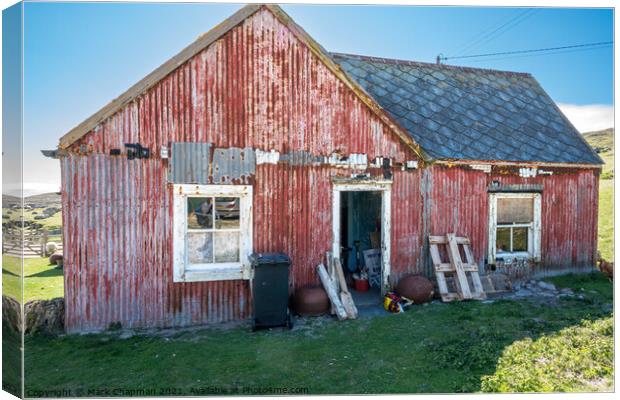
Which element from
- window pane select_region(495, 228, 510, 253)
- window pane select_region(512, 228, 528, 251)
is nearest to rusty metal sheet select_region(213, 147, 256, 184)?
window pane select_region(495, 228, 510, 253)

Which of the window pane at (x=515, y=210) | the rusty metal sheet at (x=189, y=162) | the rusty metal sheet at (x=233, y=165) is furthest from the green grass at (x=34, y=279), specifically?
the window pane at (x=515, y=210)

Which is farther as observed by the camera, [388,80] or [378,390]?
[388,80]

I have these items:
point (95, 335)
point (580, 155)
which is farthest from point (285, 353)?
point (580, 155)

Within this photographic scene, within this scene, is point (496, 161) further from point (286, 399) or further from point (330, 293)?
point (286, 399)

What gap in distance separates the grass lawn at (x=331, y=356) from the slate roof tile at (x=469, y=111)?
3964 mm

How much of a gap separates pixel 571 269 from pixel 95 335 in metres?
11.4

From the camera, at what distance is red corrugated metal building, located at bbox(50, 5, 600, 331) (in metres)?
7.00

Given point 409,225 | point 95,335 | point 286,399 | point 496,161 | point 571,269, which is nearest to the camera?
point 286,399

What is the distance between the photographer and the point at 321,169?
814 cm

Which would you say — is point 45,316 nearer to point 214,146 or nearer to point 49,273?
point 214,146

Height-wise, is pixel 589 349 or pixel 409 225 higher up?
pixel 409 225

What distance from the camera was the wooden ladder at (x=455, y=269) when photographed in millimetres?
8703

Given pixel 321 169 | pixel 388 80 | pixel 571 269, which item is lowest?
pixel 571 269

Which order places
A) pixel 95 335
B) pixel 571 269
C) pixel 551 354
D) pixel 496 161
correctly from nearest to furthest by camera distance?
pixel 551 354 < pixel 95 335 < pixel 496 161 < pixel 571 269
